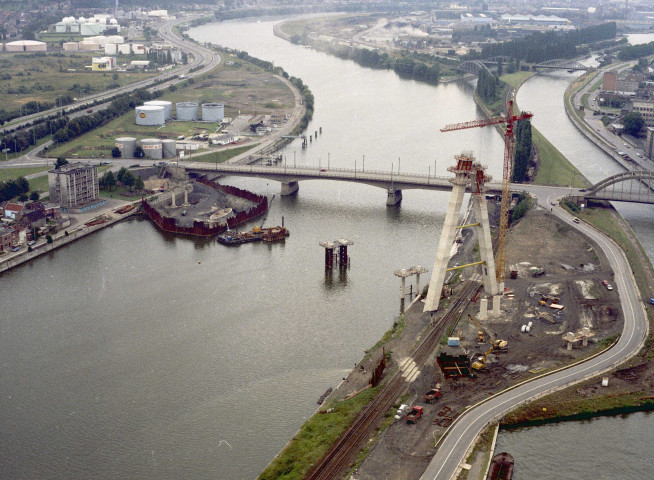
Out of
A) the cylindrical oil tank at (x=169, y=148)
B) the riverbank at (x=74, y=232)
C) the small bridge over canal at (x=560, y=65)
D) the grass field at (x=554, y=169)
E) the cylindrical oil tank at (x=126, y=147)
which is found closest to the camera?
the riverbank at (x=74, y=232)

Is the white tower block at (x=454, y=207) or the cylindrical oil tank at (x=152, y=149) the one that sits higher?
the white tower block at (x=454, y=207)

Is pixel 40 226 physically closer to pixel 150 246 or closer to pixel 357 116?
pixel 150 246

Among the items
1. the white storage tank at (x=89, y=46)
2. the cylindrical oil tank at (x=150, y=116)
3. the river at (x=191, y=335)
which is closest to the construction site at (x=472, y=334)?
the river at (x=191, y=335)

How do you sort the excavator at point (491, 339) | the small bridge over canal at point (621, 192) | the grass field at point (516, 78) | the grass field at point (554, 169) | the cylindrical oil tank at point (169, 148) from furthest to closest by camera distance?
the grass field at point (516, 78), the cylindrical oil tank at point (169, 148), the grass field at point (554, 169), the small bridge over canal at point (621, 192), the excavator at point (491, 339)

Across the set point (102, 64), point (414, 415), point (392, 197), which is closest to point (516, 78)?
point (102, 64)

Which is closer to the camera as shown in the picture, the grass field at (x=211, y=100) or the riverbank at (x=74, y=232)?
the riverbank at (x=74, y=232)

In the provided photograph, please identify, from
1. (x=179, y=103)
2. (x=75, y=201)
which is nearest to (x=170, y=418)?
(x=75, y=201)

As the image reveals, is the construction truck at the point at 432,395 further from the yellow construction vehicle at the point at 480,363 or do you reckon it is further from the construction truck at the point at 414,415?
the yellow construction vehicle at the point at 480,363
